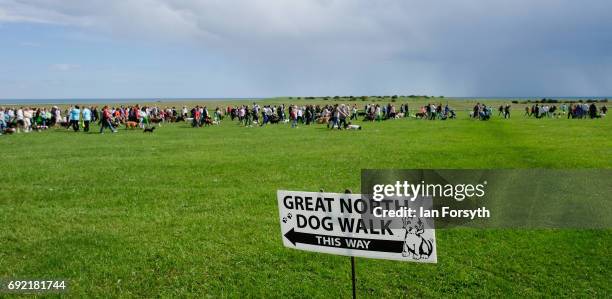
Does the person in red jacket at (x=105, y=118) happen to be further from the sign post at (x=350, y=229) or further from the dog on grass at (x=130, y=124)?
the sign post at (x=350, y=229)

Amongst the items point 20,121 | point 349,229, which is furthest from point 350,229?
point 20,121

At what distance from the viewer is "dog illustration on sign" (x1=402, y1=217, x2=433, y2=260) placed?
13.8 feet

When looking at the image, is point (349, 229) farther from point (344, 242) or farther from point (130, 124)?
point (130, 124)

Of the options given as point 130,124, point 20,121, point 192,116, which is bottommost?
point 130,124

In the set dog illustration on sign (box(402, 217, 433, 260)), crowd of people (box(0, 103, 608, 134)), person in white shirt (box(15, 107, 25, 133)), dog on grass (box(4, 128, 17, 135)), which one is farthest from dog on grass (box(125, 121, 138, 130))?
dog illustration on sign (box(402, 217, 433, 260))

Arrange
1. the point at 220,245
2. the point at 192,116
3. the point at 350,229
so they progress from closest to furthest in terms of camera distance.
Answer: the point at 350,229
the point at 220,245
the point at 192,116

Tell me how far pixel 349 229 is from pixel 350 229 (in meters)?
0.01

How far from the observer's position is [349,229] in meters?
4.46

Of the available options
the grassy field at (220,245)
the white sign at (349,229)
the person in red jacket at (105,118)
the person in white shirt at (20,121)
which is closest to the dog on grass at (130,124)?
the person in red jacket at (105,118)

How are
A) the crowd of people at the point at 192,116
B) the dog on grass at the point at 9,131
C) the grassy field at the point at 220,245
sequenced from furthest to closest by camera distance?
the crowd of people at the point at 192,116
the dog on grass at the point at 9,131
the grassy field at the point at 220,245

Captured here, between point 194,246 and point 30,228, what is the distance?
381 centimetres

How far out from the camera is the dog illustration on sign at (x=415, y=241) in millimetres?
4199

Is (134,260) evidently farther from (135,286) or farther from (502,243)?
(502,243)

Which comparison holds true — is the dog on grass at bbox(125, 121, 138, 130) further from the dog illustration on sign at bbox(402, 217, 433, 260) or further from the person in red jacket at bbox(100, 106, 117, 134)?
the dog illustration on sign at bbox(402, 217, 433, 260)
